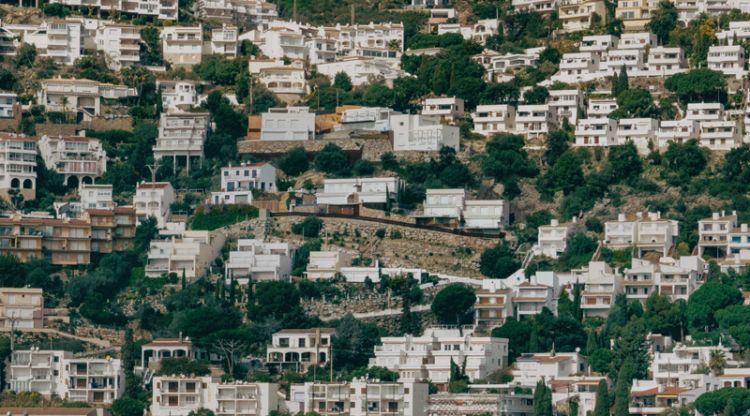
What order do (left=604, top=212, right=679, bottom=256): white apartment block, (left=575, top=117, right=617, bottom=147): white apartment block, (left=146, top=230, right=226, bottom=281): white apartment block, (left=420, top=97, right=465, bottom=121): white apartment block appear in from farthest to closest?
(left=420, top=97, right=465, bottom=121): white apartment block, (left=575, top=117, right=617, bottom=147): white apartment block, (left=604, top=212, right=679, bottom=256): white apartment block, (left=146, top=230, right=226, bottom=281): white apartment block

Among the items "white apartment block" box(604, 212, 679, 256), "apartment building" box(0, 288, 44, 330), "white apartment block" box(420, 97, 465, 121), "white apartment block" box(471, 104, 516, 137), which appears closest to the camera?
"apartment building" box(0, 288, 44, 330)

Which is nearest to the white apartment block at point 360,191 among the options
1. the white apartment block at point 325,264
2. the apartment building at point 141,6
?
the white apartment block at point 325,264

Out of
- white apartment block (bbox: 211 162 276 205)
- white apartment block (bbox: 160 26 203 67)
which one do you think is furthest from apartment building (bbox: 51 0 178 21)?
white apartment block (bbox: 211 162 276 205)

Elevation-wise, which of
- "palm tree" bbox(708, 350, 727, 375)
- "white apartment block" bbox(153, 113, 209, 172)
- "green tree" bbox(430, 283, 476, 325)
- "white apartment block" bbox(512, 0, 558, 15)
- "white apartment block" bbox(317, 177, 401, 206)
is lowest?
"palm tree" bbox(708, 350, 727, 375)

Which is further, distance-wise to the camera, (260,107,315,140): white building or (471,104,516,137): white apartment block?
(471,104,516,137): white apartment block

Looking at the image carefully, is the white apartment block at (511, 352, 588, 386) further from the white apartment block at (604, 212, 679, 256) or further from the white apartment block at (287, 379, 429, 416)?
the white apartment block at (604, 212, 679, 256)

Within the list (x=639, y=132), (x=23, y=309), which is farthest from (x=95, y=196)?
(x=639, y=132)

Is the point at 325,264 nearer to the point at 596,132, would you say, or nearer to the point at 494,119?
the point at 596,132

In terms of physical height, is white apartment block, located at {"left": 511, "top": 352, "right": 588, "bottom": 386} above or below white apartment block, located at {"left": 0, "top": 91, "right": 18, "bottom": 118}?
below
